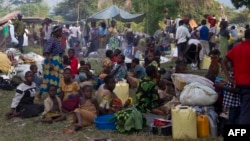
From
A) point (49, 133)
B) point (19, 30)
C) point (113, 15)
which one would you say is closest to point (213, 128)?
point (49, 133)

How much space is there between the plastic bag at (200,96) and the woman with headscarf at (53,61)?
331 cm

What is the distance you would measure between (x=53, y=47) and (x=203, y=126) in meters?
3.94

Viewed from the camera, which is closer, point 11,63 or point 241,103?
point 241,103

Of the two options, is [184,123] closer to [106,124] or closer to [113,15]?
[106,124]

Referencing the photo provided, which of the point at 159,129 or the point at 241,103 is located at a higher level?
the point at 241,103

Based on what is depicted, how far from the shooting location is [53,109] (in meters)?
8.58

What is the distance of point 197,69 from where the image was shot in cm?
1519

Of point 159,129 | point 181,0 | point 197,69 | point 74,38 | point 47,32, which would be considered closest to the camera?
point 159,129

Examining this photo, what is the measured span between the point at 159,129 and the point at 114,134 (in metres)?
0.69

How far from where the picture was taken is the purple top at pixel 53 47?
9.71 metres

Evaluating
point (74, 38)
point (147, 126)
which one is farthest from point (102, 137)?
point (74, 38)

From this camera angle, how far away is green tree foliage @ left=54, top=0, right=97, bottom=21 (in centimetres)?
4931

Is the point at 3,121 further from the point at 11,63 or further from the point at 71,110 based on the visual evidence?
the point at 11,63

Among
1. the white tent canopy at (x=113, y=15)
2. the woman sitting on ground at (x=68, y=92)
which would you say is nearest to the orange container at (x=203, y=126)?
the woman sitting on ground at (x=68, y=92)
